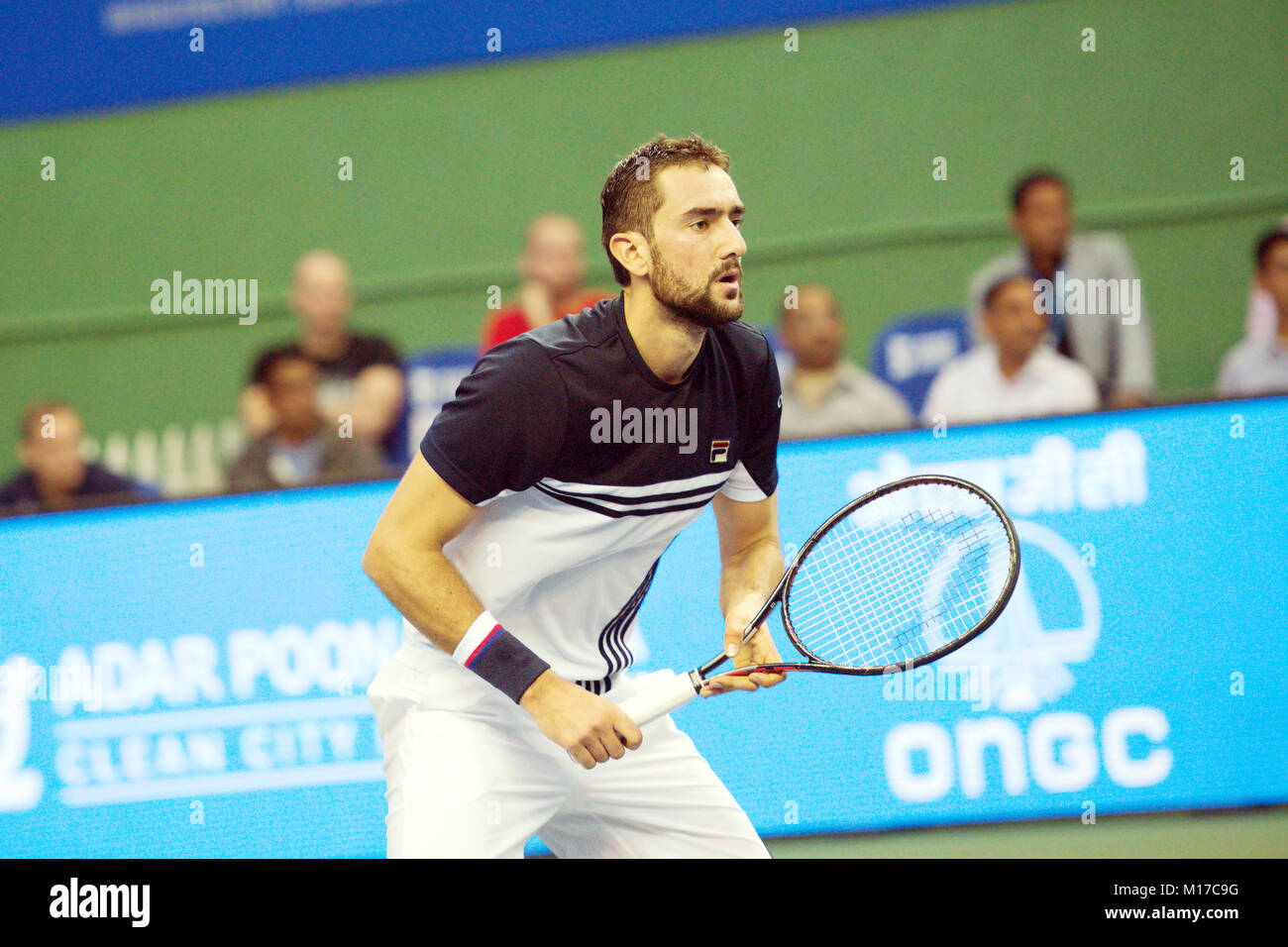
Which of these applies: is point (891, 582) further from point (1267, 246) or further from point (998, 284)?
point (1267, 246)

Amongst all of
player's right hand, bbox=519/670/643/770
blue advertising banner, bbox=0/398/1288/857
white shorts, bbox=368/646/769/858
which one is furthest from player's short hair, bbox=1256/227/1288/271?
player's right hand, bbox=519/670/643/770

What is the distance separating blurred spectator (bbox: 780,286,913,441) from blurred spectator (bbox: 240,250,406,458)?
1664mm

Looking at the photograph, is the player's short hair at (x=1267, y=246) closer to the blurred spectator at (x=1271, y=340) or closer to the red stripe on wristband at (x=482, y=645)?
the blurred spectator at (x=1271, y=340)

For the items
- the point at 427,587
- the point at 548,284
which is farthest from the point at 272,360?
the point at 427,587

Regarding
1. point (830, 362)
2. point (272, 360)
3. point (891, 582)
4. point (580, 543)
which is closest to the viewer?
point (580, 543)

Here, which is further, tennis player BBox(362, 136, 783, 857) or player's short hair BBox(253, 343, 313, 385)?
player's short hair BBox(253, 343, 313, 385)

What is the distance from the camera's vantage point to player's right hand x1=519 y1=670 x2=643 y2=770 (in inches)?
114

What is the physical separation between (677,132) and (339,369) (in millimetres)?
2263

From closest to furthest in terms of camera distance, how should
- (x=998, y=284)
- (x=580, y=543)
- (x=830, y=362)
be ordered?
(x=580, y=543) < (x=998, y=284) < (x=830, y=362)

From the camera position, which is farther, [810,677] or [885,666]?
[810,677]

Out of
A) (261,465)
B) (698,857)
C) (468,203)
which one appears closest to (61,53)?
(468,203)

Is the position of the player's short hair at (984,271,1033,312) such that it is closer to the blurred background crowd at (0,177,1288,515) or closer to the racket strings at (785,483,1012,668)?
the blurred background crowd at (0,177,1288,515)

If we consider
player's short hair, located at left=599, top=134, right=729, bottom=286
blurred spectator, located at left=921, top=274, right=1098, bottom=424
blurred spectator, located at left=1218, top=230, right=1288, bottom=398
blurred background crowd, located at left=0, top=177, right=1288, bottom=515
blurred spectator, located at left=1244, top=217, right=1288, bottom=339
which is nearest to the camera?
player's short hair, located at left=599, top=134, right=729, bottom=286

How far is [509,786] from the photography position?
10.2 feet
